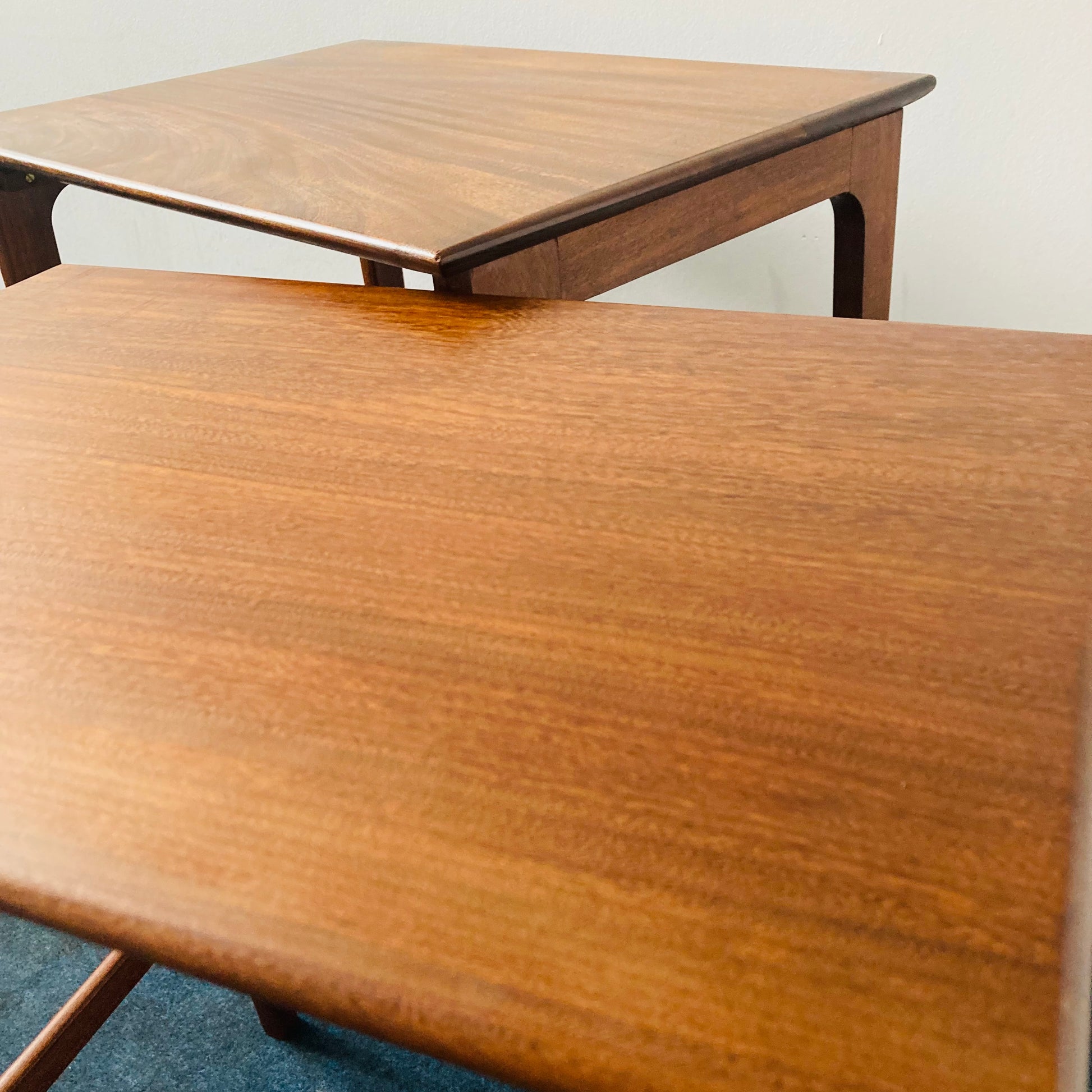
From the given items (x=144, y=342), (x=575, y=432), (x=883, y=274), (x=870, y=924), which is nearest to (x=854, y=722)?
(x=870, y=924)

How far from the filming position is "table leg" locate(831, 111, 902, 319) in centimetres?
96

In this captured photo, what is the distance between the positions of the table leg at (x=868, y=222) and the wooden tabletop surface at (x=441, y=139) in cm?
3

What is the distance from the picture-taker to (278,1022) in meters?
1.09

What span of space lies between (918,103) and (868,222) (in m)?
0.63

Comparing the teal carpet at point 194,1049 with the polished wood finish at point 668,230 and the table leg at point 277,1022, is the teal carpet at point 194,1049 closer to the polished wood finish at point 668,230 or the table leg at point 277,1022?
the table leg at point 277,1022

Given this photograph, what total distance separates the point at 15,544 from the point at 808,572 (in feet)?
1.02

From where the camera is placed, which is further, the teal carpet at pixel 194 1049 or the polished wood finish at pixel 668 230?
the teal carpet at pixel 194 1049

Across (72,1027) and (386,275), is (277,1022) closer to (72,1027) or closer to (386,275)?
(72,1027)

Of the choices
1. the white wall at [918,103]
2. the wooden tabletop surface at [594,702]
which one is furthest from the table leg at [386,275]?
the white wall at [918,103]

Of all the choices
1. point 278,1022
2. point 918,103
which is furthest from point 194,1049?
point 918,103

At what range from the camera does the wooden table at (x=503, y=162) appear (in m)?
0.74

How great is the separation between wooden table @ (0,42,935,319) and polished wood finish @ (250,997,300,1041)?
70cm

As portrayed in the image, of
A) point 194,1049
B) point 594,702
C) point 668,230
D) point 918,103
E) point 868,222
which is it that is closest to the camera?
point 594,702

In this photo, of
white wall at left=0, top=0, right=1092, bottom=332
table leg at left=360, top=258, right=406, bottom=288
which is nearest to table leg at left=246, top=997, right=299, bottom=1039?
table leg at left=360, top=258, right=406, bottom=288
